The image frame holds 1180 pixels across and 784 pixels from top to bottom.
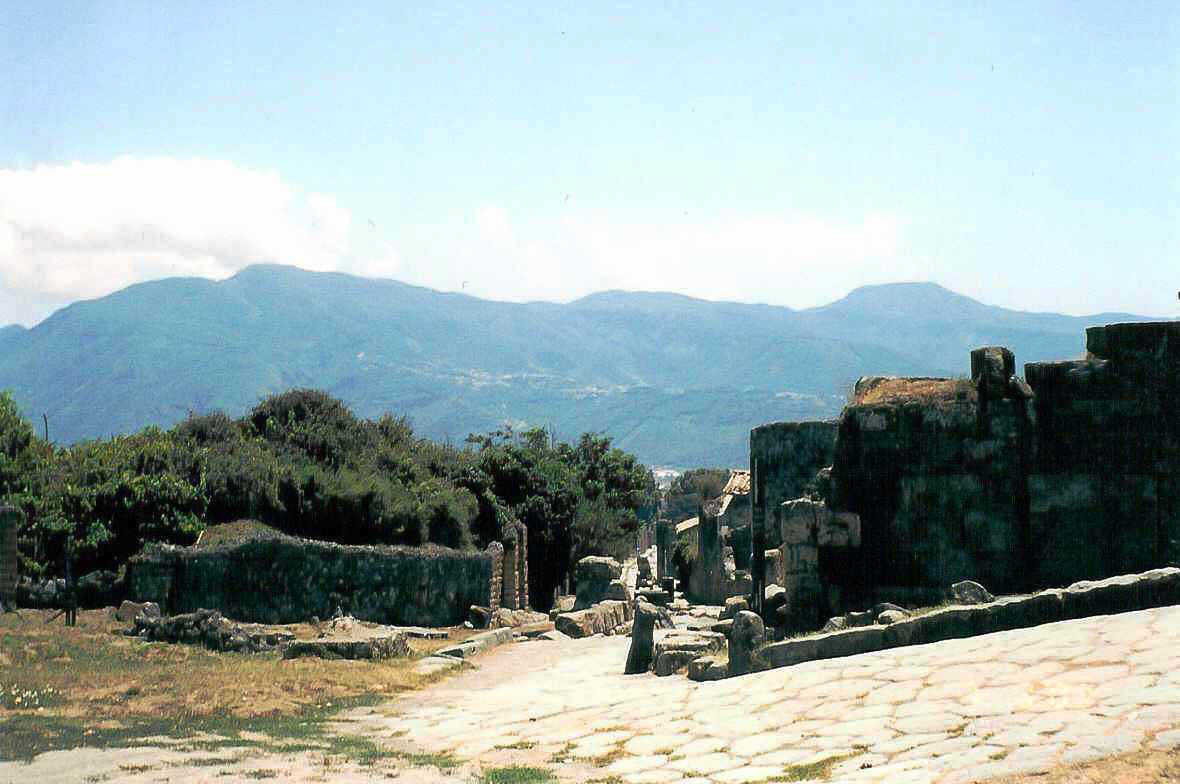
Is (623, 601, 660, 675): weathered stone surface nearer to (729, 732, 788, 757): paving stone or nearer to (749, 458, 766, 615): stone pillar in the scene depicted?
(749, 458, 766, 615): stone pillar

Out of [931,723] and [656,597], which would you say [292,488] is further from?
[931,723]

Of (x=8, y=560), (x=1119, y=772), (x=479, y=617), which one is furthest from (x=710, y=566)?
(x=1119, y=772)

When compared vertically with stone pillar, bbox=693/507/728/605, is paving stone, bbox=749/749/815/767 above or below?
above

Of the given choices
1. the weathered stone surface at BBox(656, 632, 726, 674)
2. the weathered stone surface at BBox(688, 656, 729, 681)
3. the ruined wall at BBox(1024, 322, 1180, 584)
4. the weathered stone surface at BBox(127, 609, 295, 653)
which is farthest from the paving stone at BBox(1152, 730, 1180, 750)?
the weathered stone surface at BBox(127, 609, 295, 653)

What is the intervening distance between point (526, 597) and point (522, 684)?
20657mm

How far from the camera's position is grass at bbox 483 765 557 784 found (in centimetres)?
1003

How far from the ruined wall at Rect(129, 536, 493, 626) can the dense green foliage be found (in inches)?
127

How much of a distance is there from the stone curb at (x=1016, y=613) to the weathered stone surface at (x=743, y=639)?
0.93 metres

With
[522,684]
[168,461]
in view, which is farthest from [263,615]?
[522,684]

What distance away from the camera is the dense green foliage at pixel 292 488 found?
94.3 ft

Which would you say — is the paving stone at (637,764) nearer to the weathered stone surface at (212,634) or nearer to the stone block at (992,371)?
the stone block at (992,371)

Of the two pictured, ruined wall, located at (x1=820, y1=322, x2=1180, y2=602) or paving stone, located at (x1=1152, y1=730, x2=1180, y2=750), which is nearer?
paving stone, located at (x1=1152, y1=730, x2=1180, y2=750)

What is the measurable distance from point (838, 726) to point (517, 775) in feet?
8.45

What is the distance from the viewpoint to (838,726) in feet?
33.8
